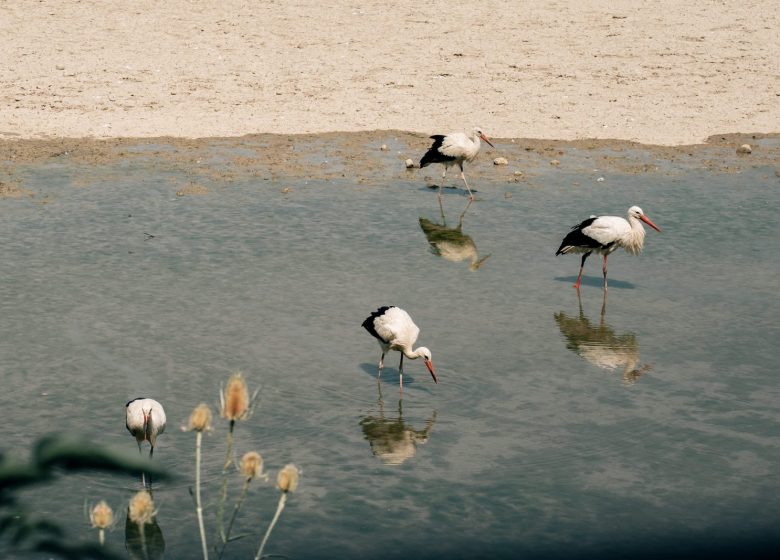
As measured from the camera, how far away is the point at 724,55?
26047 mm

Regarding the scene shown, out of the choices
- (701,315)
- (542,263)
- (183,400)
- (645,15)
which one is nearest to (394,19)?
(645,15)

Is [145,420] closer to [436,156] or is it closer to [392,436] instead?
[392,436]

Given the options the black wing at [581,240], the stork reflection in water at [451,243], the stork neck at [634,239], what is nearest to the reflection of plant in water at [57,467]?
the black wing at [581,240]

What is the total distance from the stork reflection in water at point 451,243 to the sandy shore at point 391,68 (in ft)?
20.0

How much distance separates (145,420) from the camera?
8469 millimetres

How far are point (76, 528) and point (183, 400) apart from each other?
2.46 metres

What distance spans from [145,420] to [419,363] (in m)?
3.56

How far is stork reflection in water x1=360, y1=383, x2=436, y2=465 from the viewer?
897 cm

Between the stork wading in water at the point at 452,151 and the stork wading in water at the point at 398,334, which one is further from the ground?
the stork wading in water at the point at 452,151

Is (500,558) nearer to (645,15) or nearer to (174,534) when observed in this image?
(174,534)

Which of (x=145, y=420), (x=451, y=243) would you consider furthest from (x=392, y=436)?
(x=451, y=243)

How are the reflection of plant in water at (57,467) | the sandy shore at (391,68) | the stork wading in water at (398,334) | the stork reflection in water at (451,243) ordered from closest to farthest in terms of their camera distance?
the reflection of plant in water at (57,467), the stork wading in water at (398,334), the stork reflection in water at (451,243), the sandy shore at (391,68)

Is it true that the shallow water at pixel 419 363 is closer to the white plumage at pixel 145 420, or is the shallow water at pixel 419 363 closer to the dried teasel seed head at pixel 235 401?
the white plumage at pixel 145 420

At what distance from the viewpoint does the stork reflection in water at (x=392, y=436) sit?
8969mm
